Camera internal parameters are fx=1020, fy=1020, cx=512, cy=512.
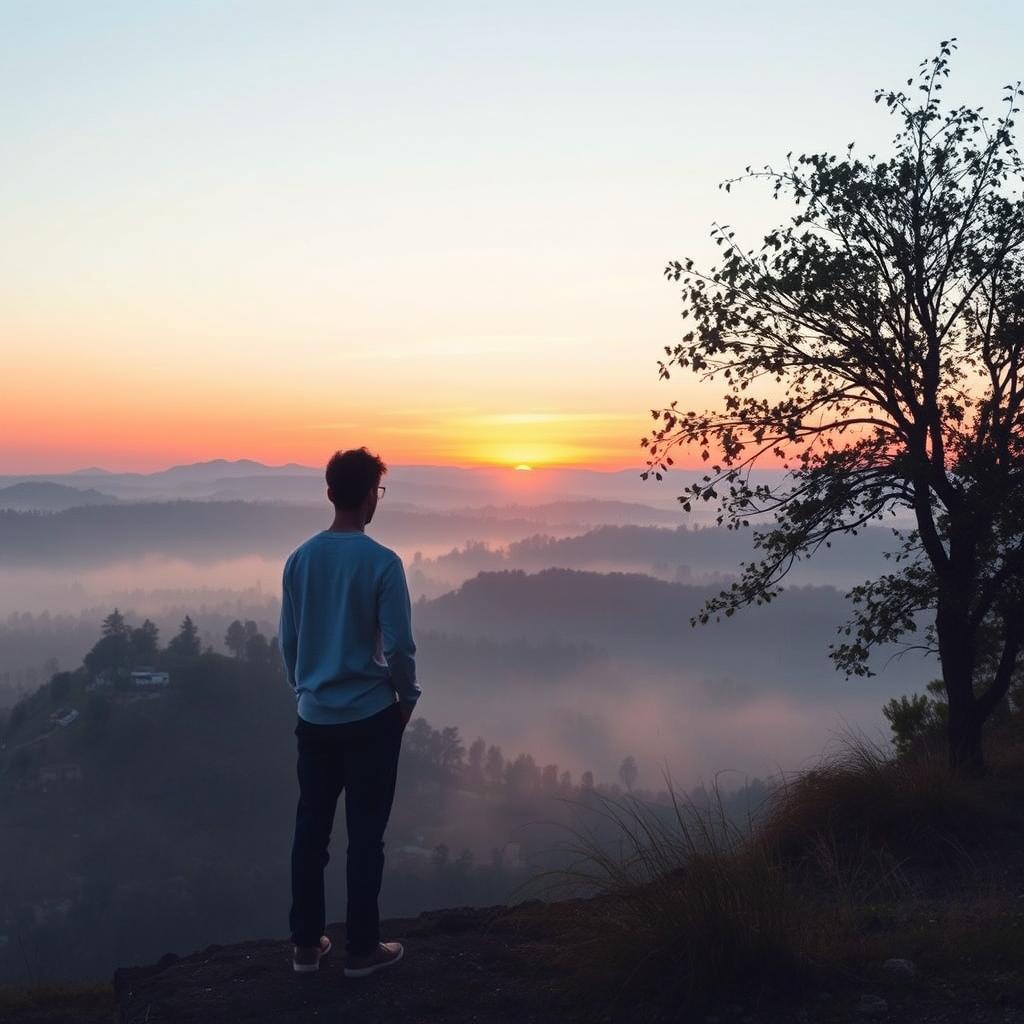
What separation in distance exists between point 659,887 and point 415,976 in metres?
1.33

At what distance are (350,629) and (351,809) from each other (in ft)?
2.99

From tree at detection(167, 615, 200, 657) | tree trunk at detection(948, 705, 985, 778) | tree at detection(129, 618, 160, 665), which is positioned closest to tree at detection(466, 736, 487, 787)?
tree at detection(167, 615, 200, 657)

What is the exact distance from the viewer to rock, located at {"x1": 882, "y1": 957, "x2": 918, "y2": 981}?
464 centimetres

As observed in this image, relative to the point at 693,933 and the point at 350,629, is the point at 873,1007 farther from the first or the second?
the point at 350,629

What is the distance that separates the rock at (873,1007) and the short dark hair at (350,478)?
129 inches

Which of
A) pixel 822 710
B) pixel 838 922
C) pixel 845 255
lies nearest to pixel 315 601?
pixel 838 922

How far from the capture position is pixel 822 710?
14962cm

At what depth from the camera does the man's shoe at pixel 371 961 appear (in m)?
5.14

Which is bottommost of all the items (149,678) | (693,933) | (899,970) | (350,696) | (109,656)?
(149,678)

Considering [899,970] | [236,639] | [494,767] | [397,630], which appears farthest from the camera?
[236,639]

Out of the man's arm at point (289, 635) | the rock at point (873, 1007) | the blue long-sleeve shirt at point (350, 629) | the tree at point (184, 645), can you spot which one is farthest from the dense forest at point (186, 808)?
the rock at point (873, 1007)

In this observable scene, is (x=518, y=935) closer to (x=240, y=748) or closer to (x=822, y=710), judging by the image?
(x=240, y=748)

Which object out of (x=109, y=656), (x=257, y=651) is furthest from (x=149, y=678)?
(x=257, y=651)

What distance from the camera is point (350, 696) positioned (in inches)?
200
